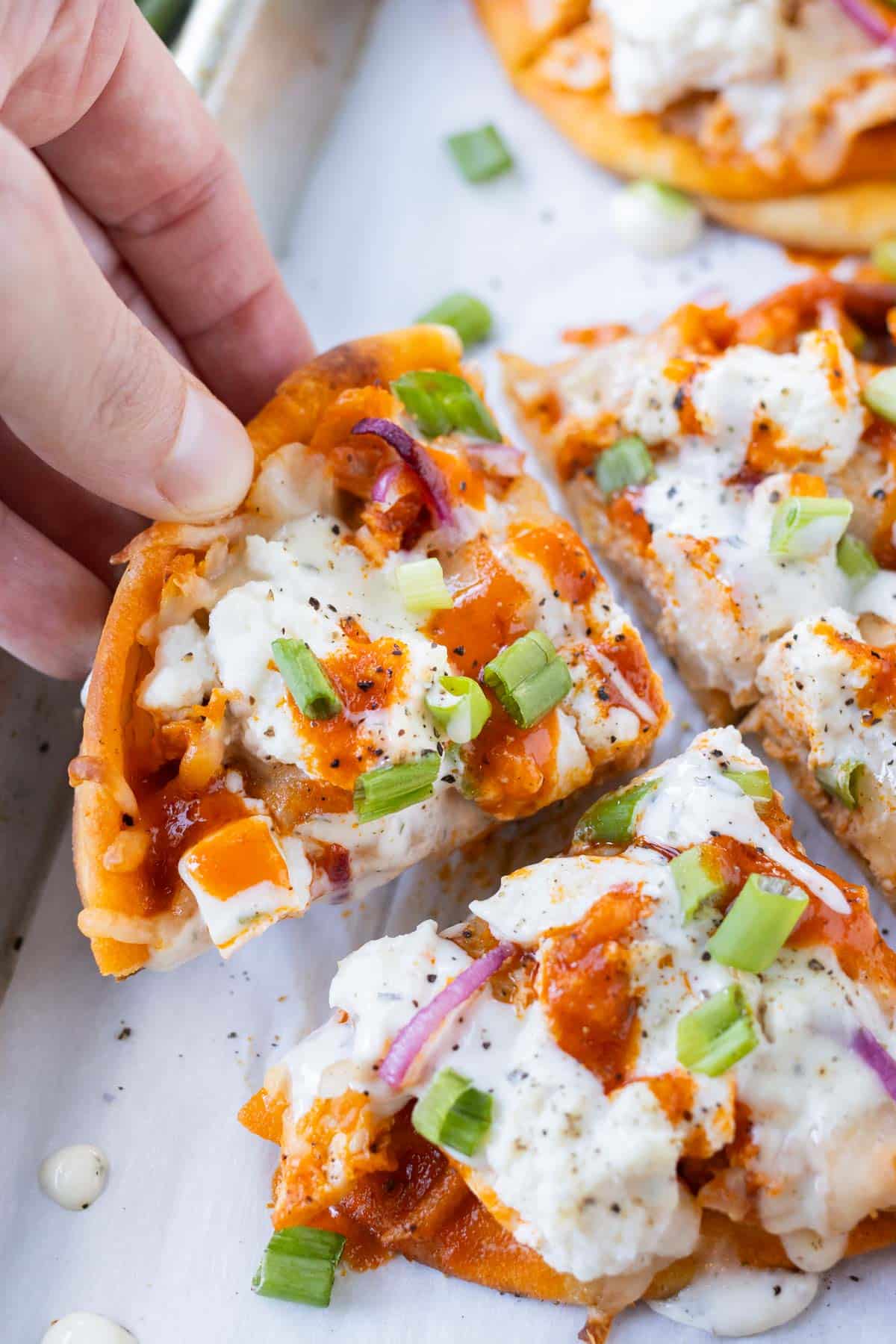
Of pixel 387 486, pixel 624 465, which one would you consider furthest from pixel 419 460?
pixel 624 465

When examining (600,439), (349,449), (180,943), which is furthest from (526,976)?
(600,439)

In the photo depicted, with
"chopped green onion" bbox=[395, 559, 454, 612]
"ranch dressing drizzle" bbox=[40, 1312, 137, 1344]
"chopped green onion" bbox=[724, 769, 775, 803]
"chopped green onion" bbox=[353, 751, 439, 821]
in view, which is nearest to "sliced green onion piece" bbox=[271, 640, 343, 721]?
"chopped green onion" bbox=[353, 751, 439, 821]

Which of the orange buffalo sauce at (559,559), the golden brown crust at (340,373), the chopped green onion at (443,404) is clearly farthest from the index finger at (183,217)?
the orange buffalo sauce at (559,559)

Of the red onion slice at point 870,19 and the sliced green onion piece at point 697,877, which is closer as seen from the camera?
the sliced green onion piece at point 697,877

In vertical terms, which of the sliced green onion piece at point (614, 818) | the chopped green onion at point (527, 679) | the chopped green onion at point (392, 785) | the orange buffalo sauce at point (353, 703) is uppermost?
the orange buffalo sauce at point (353, 703)

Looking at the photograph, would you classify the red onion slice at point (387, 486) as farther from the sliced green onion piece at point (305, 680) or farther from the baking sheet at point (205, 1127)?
the baking sheet at point (205, 1127)

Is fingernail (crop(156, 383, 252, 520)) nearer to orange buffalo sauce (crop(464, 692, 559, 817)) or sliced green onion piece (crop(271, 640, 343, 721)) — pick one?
sliced green onion piece (crop(271, 640, 343, 721))
